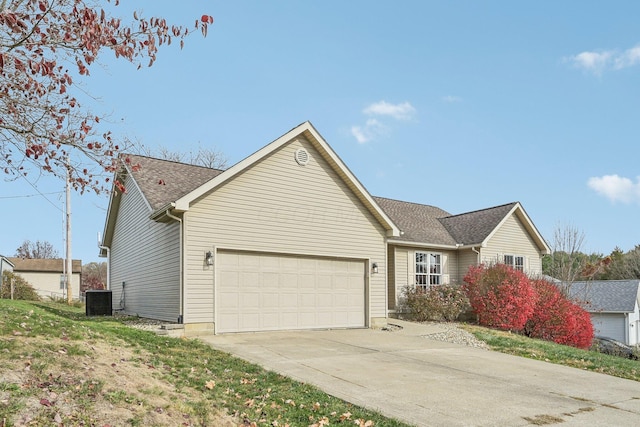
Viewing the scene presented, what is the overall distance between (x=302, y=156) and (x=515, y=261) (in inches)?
504

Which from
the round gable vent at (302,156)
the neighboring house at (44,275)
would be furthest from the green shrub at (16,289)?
the round gable vent at (302,156)

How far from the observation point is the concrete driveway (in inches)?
261

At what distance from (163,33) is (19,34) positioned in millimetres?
1667

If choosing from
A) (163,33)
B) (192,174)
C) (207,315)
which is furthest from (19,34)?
(192,174)

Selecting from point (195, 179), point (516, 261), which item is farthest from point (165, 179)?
point (516, 261)

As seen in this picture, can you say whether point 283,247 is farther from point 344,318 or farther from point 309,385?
point 309,385

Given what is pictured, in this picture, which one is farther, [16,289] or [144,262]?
[16,289]

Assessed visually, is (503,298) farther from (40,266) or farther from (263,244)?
(40,266)

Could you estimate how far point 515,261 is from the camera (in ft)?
75.4

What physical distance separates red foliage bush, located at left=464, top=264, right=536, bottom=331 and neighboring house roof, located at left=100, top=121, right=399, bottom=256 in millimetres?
4980

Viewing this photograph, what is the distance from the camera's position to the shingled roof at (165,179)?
600 inches

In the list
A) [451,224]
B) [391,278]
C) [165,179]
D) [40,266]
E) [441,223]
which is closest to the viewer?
[165,179]

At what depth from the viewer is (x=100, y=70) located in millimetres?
6801

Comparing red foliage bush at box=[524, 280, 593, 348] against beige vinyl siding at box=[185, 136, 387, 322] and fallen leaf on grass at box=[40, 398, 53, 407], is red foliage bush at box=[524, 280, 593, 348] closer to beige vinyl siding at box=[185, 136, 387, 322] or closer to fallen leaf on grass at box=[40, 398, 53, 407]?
beige vinyl siding at box=[185, 136, 387, 322]
